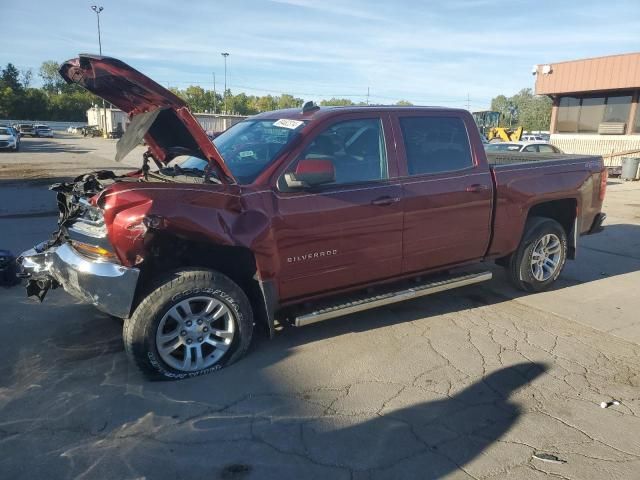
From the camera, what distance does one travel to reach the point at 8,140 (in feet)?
105

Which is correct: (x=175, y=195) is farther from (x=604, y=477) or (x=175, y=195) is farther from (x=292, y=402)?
(x=604, y=477)

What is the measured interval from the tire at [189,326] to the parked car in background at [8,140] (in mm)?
34527

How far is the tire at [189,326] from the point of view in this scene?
3.53m

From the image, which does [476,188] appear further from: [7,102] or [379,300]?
[7,102]

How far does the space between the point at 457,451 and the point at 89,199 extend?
9.91 ft

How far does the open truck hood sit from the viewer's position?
11.8 feet

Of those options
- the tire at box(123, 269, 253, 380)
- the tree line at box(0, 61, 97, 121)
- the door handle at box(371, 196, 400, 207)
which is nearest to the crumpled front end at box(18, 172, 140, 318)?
the tire at box(123, 269, 253, 380)

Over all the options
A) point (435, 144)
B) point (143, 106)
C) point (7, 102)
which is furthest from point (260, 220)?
point (7, 102)

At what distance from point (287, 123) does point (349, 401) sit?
2.35 metres

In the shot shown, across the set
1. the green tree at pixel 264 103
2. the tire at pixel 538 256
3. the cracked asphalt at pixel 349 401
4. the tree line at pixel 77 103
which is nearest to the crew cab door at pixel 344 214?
the cracked asphalt at pixel 349 401

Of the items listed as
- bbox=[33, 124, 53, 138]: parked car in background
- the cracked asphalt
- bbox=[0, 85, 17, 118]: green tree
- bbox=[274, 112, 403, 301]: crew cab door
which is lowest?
the cracked asphalt

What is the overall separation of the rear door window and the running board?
1.06 metres

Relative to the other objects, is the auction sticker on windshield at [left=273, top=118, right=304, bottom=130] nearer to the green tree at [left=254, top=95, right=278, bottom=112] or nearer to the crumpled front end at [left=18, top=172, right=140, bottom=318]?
Answer: the crumpled front end at [left=18, top=172, right=140, bottom=318]

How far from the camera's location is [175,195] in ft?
11.5
